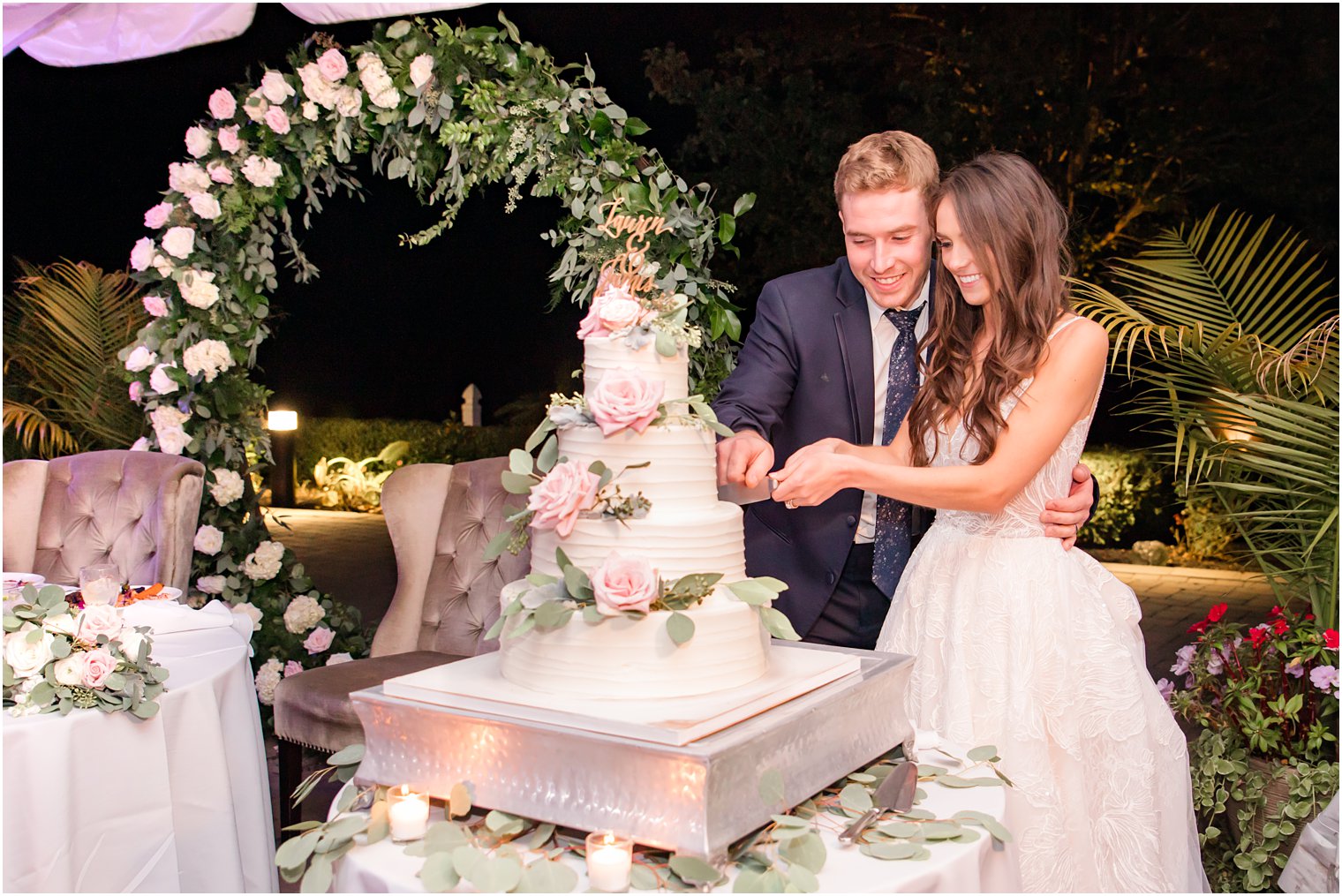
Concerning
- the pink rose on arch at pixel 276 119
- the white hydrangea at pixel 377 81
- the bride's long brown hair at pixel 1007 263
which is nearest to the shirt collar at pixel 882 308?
the bride's long brown hair at pixel 1007 263

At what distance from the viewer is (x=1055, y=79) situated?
1041cm

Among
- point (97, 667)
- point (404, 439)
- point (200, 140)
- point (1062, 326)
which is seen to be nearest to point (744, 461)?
point (1062, 326)

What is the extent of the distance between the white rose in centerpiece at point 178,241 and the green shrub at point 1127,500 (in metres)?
8.48

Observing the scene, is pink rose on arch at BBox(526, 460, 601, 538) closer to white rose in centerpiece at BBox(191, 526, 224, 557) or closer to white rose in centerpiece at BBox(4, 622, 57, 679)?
white rose in centerpiece at BBox(4, 622, 57, 679)

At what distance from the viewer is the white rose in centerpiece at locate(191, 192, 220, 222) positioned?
4957mm

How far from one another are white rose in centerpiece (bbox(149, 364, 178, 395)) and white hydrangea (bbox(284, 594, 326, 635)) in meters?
1.12

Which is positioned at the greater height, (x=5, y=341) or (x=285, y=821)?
(x=5, y=341)

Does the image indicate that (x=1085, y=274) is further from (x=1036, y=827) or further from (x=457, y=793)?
(x=457, y=793)

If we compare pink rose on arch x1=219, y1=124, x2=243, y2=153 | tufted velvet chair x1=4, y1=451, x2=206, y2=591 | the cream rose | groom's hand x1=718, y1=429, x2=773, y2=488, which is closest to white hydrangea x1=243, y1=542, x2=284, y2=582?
tufted velvet chair x1=4, y1=451, x2=206, y2=591

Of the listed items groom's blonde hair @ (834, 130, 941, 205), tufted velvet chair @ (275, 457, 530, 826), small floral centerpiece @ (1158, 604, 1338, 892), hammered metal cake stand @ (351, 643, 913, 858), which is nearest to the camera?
hammered metal cake stand @ (351, 643, 913, 858)

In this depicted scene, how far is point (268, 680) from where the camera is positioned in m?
5.05

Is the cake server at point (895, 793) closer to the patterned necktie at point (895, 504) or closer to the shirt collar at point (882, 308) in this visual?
the patterned necktie at point (895, 504)

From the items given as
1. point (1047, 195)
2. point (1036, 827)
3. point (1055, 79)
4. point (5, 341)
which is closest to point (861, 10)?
point (1055, 79)

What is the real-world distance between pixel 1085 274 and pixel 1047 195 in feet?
31.9
